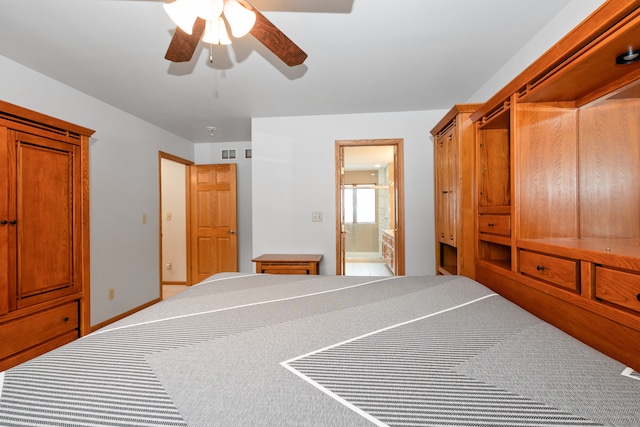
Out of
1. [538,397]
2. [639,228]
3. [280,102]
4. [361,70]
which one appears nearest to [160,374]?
[538,397]

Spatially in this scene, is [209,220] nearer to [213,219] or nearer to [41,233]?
[213,219]

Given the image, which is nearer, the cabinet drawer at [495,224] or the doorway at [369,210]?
the cabinet drawer at [495,224]

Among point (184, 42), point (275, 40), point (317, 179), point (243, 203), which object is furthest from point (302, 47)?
point (243, 203)

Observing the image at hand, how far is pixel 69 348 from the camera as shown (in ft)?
2.96

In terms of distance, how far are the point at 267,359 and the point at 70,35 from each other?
2.50 m

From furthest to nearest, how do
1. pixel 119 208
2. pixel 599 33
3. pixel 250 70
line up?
pixel 119 208 → pixel 250 70 → pixel 599 33

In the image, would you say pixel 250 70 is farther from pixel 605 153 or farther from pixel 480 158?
pixel 605 153

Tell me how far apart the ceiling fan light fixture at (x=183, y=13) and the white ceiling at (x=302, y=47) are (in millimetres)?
549

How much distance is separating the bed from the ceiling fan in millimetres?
1252

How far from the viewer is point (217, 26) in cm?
Result: 156

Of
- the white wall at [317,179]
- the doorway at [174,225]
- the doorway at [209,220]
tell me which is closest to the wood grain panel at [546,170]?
the white wall at [317,179]

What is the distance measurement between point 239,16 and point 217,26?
265 millimetres

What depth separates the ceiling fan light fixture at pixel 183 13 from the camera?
1.29 meters

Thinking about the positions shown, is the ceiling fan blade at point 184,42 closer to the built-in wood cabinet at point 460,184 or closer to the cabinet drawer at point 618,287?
the built-in wood cabinet at point 460,184
